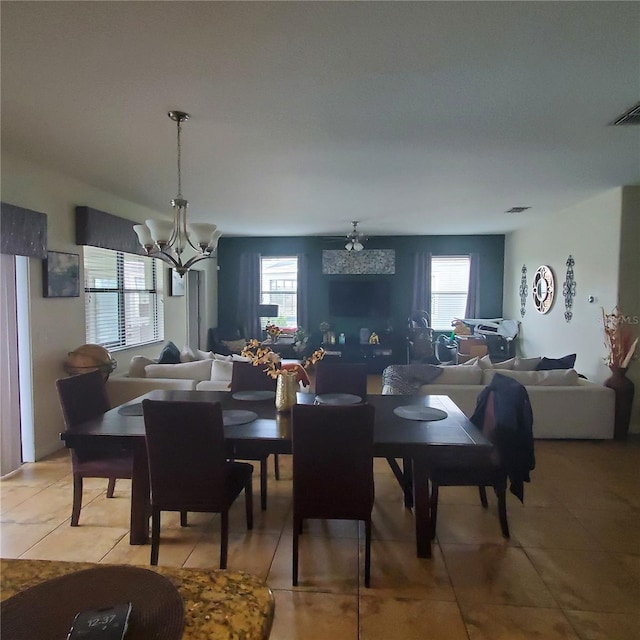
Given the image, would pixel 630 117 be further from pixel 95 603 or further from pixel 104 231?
pixel 104 231

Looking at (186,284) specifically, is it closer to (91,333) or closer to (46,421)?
(91,333)

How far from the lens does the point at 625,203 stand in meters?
4.71

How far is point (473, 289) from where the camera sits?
8.83 m

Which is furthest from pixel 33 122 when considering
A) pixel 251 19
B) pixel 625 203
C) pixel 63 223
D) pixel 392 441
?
pixel 625 203

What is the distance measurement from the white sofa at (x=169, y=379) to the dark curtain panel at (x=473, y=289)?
5.73 meters

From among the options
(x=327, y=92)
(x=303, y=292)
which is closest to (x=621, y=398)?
(x=327, y=92)

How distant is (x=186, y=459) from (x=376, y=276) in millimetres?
7042

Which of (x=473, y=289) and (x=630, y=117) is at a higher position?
(x=630, y=117)

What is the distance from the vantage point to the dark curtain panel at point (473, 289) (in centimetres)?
880

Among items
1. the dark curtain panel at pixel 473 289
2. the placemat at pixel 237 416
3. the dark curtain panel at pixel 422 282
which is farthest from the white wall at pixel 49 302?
the dark curtain panel at pixel 473 289

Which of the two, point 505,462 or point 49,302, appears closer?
point 505,462

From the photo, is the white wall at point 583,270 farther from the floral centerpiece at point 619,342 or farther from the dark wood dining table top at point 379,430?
the dark wood dining table top at point 379,430

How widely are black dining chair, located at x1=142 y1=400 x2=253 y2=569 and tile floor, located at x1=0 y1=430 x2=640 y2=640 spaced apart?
0.37 metres

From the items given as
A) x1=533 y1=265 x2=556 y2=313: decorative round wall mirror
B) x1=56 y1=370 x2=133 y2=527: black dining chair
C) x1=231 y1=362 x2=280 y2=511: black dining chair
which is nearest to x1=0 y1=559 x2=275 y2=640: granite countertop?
x1=56 y1=370 x2=133 y2=527: black dining chair
